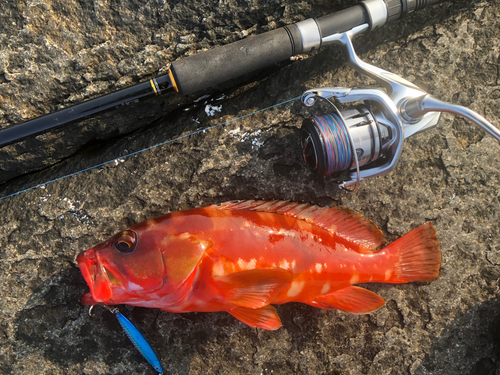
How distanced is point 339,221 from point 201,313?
101 cm

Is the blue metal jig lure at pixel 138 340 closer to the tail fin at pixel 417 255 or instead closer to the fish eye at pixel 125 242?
the fish eye at pixel 125 242

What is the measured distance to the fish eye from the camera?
6.06 feet

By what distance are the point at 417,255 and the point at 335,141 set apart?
2.86 ft

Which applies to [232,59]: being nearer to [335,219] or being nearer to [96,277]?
[335,219]

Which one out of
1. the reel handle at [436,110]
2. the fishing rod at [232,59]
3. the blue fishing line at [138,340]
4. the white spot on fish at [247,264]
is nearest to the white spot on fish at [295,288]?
the white spot on fish at [247,264]

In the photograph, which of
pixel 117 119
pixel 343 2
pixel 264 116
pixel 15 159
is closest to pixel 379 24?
pixel 343 2

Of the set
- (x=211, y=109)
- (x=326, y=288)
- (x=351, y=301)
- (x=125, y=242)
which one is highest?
(x=211, y=109)

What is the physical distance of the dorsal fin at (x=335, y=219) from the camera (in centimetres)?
211

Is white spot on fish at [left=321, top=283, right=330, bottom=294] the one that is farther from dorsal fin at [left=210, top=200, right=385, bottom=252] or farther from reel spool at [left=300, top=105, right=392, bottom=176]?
reel spool at [left=300, top=105, right=392, bottom=176]

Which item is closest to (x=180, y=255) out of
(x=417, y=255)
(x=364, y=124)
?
(x=364, y=124)

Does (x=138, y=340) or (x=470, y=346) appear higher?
(x=138, y=340)

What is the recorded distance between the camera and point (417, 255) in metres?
2.15

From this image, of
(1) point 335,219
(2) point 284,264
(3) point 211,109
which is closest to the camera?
(2) point 284,264

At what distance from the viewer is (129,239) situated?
1.85m
